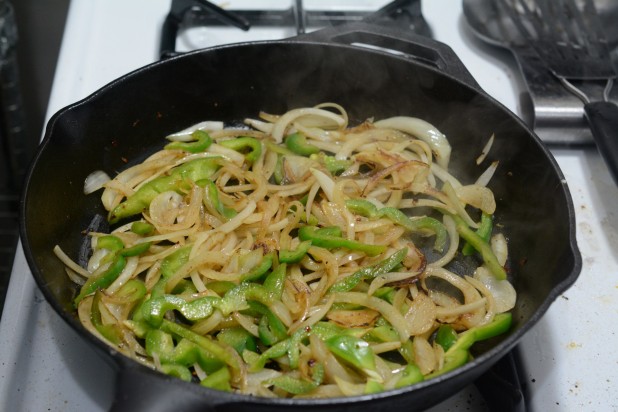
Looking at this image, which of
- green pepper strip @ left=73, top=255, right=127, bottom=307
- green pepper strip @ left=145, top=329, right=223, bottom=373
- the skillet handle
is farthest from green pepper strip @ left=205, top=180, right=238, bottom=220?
the skillet handle

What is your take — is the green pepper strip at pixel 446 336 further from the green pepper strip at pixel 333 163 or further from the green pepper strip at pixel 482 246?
the green pepper strip at pixel 333 163

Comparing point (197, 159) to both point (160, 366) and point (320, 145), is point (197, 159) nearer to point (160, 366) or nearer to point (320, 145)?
point (320, 145)

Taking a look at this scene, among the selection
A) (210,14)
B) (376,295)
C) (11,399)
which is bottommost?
(11,399)

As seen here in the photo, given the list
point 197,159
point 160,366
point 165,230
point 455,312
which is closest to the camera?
point 160,366

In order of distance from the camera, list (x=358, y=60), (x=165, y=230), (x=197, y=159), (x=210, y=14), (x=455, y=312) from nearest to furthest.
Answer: (x=455, y=312)
(x=165, y=230)
(x=197, y=159)
(x=358, y=60)
(x=210, y=14)

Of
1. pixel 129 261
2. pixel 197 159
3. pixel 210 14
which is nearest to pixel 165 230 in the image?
pixel 129 261

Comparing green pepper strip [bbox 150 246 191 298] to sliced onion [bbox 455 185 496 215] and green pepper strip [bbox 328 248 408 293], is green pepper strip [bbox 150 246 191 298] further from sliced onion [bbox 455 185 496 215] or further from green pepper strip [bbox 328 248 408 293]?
sliced onion [bbox 455 185 496 215]

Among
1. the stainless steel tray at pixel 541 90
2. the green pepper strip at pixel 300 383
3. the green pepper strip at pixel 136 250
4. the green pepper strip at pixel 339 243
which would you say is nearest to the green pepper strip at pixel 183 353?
the green pepper strip at pixel 300 383
